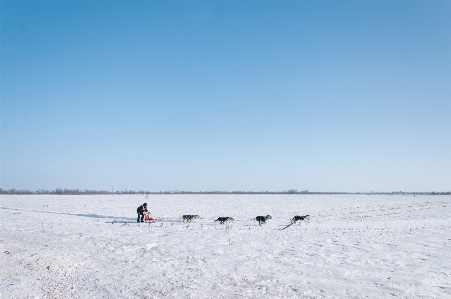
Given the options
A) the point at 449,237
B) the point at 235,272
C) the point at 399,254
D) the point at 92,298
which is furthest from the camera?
the point at 449,237

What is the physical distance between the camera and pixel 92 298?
788cm

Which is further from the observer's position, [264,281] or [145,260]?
[145,260]

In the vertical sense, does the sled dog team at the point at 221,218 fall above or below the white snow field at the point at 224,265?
above

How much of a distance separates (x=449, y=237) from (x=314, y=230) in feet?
20.9

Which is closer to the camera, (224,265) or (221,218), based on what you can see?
(224,265)

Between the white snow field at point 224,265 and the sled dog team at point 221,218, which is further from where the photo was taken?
the sled dog team at point 221,218

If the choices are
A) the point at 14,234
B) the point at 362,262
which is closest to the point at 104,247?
the point at 14,234

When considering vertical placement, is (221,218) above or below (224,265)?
above

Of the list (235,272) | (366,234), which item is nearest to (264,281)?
(235,272)

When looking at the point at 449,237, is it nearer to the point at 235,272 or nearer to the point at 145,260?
the point at 235,272

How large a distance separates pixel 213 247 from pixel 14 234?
1050cm

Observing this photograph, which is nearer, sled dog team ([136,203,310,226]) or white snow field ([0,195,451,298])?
white snow field ([0,195,451,298])

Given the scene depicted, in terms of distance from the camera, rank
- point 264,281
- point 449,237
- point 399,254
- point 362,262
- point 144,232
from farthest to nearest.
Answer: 1. point 144,232
2. point 449,237
3. point 399,254
4. point 362,262
5. point 264,281

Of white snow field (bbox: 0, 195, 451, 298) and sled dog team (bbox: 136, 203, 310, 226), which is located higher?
sled dog team (bbox: 136, 203, 310, 226)
